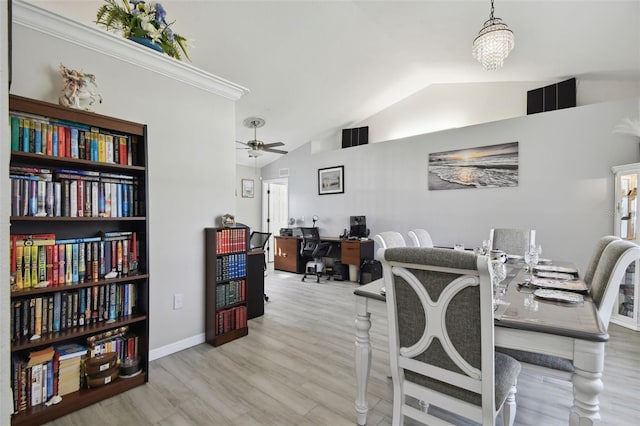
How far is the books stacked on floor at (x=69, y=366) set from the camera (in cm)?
174

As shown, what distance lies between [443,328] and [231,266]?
85.6 inches

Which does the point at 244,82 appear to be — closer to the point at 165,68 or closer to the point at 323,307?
the point at 165,68

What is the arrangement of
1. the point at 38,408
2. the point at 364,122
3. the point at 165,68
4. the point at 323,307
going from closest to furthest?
1. the point at 38,408
2. the point at 165,68
3. the point at 323,307
4. the point at 364,122

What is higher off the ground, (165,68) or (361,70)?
(361,70)

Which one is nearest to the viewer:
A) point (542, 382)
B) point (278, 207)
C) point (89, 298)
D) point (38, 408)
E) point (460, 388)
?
point (460, 388)

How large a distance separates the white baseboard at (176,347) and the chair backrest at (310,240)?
2940mm

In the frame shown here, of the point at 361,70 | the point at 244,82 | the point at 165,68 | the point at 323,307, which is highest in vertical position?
the point at 361,70

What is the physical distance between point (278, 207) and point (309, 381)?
5.71 metres

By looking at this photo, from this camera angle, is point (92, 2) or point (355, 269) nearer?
point (92, 2)

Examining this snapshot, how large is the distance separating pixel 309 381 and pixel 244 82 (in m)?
3.60

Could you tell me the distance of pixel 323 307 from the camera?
372 cm

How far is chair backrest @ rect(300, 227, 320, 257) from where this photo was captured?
5.40 m

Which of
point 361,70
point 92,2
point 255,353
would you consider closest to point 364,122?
point 361,70

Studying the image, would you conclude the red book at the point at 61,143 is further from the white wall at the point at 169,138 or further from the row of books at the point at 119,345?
the row of books at the point at 119,345
